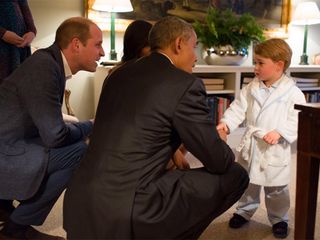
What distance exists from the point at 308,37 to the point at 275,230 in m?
2.87

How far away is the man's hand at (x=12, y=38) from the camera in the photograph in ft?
6.70

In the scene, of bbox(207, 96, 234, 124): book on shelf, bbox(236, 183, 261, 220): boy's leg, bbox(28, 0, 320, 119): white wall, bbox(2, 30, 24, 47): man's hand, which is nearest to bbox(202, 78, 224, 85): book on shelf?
bbox(207, 96, 234, 124): book on shelf

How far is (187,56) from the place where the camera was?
4.29 ft

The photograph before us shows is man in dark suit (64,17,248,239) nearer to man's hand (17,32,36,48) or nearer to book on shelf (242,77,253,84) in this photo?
man's hand (17,32,36,48)

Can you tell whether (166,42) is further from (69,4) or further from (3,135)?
(69,4)

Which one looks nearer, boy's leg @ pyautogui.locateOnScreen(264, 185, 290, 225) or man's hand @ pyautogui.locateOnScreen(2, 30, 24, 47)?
boy's leg @ pyautogui.locateOnScreen(264, 185, 290, 225)

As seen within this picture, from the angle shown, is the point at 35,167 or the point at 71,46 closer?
the point at 35,167

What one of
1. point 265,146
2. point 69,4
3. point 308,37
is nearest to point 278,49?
point 265,146

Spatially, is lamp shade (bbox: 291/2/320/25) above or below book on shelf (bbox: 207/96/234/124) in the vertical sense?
above

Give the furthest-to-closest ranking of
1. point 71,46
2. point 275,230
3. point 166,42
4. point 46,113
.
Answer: point 275,230, point 71,46, point 46,113, point 166,42

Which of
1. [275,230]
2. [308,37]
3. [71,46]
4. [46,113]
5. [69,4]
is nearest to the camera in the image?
[46,113]

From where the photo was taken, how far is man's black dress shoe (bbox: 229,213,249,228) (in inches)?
74.4

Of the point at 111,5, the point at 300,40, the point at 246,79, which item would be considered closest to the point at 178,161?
the point at 111,5

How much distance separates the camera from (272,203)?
1.85m
